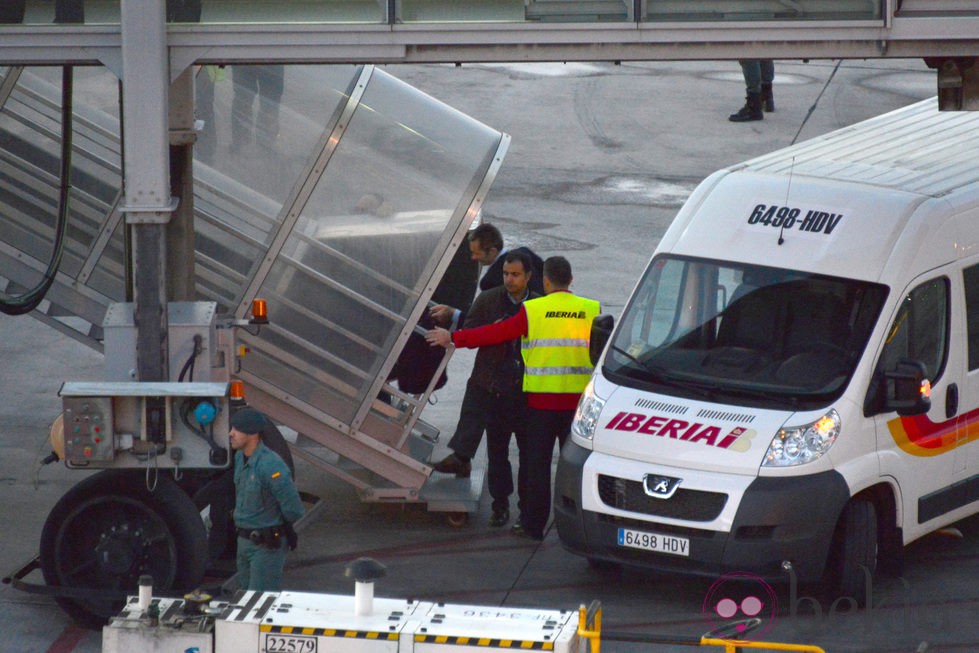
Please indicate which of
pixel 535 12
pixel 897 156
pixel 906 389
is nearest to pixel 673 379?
pixel 906 389

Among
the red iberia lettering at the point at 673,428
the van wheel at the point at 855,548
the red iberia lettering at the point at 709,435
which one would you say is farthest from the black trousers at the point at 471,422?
the van wheel at the point at 855,548

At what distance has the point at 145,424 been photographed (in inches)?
332

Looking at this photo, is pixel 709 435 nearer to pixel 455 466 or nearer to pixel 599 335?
pixel 599 335

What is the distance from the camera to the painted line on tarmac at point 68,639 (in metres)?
8.54

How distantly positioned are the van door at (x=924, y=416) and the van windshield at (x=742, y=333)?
257 mm

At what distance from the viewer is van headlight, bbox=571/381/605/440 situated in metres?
9.35

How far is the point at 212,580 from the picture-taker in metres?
9.52

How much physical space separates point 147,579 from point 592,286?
10447 millimetres

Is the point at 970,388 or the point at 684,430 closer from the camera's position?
the point at 684,430

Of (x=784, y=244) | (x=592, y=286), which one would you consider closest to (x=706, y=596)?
(x=784, y=244)

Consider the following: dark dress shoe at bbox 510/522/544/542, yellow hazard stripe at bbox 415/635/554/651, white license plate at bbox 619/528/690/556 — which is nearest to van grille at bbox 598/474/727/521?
white license plate at bbox 619/528/690/556

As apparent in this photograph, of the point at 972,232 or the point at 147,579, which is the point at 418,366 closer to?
the point at 972,232

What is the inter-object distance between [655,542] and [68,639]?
3.30 m

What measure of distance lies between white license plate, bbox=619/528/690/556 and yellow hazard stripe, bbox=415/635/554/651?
2.87 m
